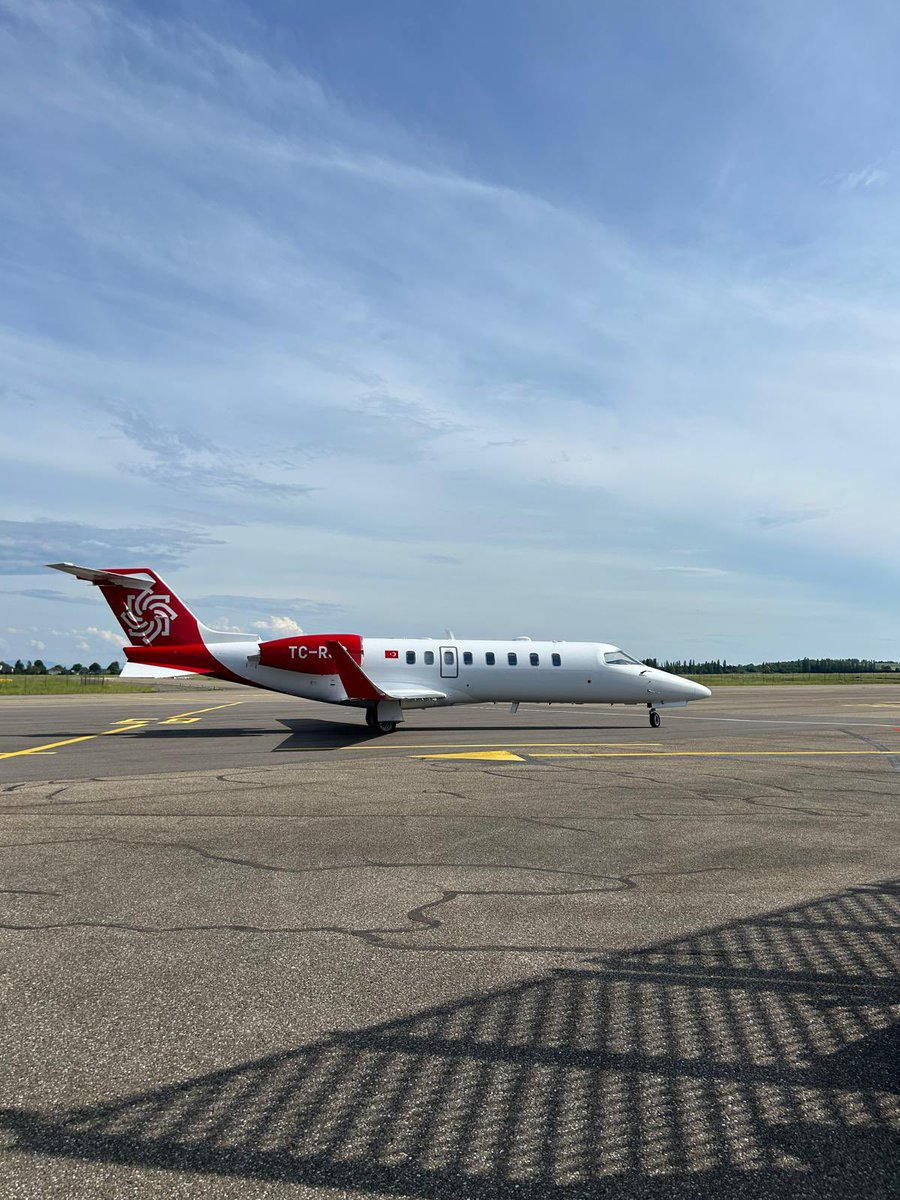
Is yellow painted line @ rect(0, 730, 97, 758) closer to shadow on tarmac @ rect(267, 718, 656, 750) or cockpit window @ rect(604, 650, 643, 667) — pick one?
shadow on tarmac @ rect(267, 718, 656, 750)

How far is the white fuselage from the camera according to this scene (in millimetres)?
25047

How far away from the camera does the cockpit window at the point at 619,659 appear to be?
1076 inches

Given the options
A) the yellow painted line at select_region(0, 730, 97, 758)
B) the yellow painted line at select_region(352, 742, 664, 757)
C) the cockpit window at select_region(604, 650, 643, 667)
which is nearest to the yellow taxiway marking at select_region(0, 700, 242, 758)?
the yellow painted line at select_region(0, 730, 97, 758)

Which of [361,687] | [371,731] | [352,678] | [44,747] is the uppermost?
[352,678]

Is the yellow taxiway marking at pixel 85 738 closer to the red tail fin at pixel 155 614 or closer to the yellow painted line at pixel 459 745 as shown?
the red tail fin at pixel 155 614

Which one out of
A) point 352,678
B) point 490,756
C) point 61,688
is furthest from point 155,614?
point 61,688

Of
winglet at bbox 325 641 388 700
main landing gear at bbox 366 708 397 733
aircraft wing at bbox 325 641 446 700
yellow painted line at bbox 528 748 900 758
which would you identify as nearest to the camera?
yellow painted line at bbox 528 748 900 758

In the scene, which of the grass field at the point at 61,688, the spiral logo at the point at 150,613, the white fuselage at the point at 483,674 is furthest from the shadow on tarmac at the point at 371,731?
the grass field at the point at 61,688

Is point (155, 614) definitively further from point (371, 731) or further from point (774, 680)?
point (774, 680)

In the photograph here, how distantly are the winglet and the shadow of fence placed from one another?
693 inches

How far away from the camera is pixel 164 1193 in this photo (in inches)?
121

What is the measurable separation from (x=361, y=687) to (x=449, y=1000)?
1866 centimetres

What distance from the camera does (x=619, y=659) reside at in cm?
2747

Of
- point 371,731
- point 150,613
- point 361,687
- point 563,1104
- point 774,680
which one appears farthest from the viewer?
point 774,680
